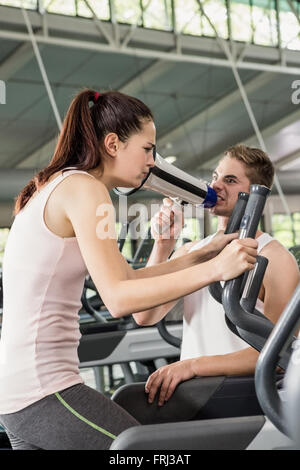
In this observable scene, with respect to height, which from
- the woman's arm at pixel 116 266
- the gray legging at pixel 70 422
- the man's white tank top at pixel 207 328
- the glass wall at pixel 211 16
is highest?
the glass wall at pixel 211 16

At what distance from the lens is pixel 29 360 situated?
116 cm

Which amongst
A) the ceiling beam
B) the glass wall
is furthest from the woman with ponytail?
the glass wall

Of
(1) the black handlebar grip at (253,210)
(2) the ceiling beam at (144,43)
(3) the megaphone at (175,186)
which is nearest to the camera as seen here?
(1) the black handlebar grip at (253,210)

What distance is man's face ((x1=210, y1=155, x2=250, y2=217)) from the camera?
1.73m

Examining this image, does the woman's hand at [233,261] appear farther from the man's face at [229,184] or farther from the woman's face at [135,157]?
the man's face at [229,184]

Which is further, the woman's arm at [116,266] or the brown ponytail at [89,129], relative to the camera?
the brown ponytail at [89,129]

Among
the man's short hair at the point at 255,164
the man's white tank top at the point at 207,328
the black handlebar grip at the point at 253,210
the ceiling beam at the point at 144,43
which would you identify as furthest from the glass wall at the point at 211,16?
the black handlebar grip at the point at 253,210

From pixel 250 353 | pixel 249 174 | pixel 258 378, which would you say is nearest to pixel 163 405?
pixel 250 353

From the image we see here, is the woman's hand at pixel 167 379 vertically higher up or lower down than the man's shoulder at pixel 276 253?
lower down

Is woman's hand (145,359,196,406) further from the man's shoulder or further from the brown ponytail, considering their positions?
the brown ponytail

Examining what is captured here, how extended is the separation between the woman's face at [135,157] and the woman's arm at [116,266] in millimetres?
124

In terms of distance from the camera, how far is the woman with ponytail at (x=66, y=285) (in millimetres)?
1098

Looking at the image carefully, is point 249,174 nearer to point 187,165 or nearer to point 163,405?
point 163,405

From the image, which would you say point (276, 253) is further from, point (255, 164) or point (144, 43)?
point (144, 43)
